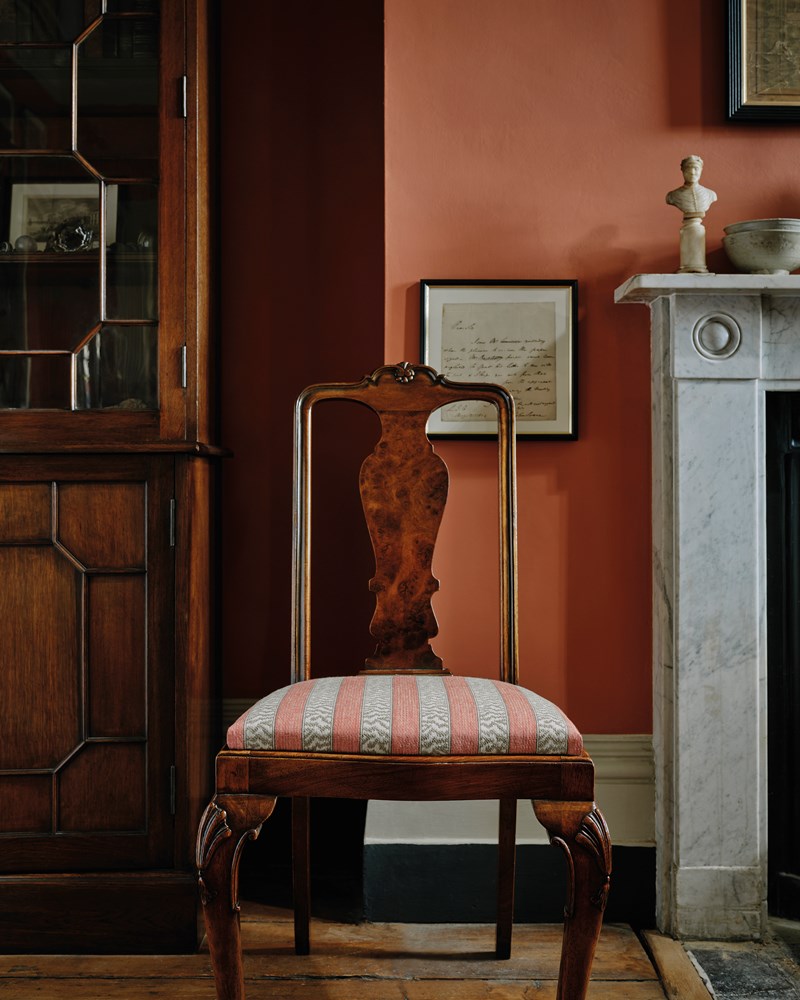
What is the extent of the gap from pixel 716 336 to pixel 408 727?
1133 mm

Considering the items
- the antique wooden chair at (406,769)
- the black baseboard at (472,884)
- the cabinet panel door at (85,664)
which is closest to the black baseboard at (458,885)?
the black baseboard at (472,884)

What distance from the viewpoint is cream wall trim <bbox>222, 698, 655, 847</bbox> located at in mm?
2059

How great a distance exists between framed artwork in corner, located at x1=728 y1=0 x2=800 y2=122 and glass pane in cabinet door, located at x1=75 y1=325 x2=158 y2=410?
1447 mm

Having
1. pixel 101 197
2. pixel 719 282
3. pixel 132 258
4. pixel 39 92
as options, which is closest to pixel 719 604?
pixel 719 282

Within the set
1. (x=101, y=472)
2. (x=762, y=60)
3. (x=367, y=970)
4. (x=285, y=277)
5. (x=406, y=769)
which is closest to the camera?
(x=406, y=769)

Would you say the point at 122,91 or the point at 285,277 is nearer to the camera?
the point at 122,91

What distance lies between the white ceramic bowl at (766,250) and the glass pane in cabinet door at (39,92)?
1.50 metres

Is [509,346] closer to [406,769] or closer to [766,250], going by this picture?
[766,250]

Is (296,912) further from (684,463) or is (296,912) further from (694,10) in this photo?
(694,10)

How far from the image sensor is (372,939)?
1971mm

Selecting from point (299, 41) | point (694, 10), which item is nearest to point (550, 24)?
point (694, 10)

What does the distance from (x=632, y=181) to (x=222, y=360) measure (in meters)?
1.17

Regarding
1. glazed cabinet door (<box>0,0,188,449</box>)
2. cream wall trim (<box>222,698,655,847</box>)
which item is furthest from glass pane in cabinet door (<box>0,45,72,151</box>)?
cream wall trim (<box>222,698,655,847</box>)

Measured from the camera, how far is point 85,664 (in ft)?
6.41
